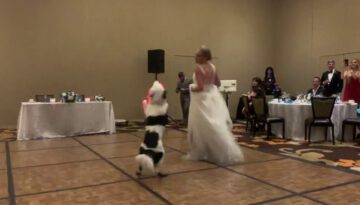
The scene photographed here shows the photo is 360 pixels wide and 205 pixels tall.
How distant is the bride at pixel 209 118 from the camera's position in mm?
4465

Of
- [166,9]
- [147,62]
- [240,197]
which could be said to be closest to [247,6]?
[166,9]

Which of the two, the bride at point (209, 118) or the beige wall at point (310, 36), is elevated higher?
the beige wall at point (310, 36)

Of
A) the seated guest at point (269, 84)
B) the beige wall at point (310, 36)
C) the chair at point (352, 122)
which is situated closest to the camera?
the chair at point (352, 122)

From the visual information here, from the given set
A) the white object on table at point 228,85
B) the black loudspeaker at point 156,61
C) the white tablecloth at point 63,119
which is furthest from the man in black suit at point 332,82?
the white tablecloth at point 63,119

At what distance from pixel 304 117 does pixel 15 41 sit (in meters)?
6.81

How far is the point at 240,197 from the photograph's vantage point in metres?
3.22

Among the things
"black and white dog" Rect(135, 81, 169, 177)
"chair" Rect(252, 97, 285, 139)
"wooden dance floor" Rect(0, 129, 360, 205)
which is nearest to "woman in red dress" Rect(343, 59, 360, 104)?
"chair" Rect(252, 97, 285, 139)

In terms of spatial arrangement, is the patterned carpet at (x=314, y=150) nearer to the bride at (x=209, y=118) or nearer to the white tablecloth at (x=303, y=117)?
the white tablecloth at (x=303, y=117)

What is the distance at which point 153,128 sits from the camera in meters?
3.82

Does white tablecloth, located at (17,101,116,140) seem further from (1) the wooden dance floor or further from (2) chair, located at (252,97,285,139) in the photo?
(2) chair, located at (252,97,285,139)

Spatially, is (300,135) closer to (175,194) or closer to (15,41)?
(175,194)

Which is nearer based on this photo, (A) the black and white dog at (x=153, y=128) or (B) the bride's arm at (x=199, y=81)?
(A) the black and white dog at (x=153, y=128)

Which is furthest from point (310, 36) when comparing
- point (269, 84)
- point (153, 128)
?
point (153, 128)

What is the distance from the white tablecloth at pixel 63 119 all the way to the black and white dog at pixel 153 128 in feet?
12.0
